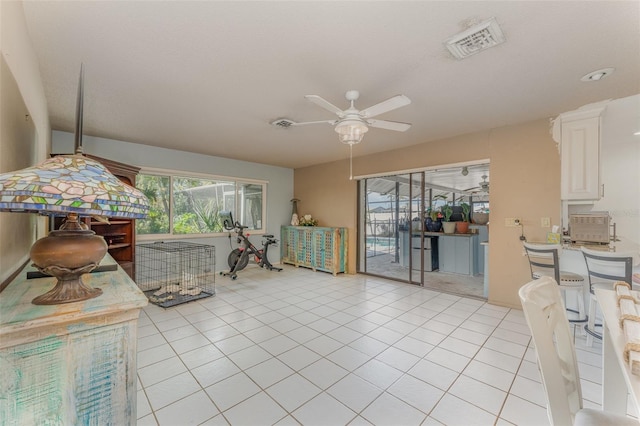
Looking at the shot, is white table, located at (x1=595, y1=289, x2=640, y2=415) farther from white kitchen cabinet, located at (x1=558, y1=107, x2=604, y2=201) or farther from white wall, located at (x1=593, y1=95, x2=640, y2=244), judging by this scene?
white wall, located at (x1=593, y1=95, x2=640, y2=244)

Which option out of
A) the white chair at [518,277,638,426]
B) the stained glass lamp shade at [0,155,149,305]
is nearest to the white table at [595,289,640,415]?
the white chair at [518,277,638,426]

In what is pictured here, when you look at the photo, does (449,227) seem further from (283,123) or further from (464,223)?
(283,123)

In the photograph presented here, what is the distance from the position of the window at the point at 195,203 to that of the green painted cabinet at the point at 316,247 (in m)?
0.84

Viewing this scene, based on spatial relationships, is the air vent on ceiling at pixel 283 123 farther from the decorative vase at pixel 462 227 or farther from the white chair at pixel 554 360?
the decorative vase at pixel 462 227

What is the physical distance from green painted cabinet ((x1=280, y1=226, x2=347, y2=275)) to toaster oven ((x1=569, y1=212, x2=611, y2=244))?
→ 11.6ft

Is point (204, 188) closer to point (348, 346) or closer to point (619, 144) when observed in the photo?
point (348, 346)

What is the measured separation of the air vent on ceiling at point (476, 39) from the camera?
173 centimetres

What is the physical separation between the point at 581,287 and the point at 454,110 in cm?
234

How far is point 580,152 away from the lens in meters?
3.09

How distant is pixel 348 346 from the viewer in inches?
101

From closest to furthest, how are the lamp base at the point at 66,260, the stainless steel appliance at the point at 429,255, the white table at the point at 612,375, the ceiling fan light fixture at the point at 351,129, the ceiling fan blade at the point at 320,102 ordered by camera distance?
the lamp base at the point at 66,260 < the white table at the point at 612,375 < the ceiling fan blade at the point at 320,102 < the ceiling fan light fixture at the point at 351,129 < the stainless steel appliance at the point at 429,255

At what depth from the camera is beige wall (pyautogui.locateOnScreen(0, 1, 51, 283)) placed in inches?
47.5

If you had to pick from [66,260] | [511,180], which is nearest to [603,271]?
[511,180]

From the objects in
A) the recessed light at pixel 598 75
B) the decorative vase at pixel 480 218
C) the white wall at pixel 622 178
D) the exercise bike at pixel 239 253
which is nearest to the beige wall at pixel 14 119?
the exercise bike at pixel 239 253
